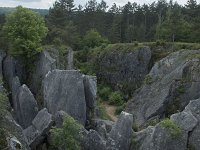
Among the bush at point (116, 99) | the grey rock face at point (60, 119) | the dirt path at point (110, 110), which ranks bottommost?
the dirt path at point (110, 110)

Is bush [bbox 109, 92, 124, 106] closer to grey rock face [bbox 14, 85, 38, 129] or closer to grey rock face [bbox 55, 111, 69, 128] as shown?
grey rock face [bbox 14, 85, 38, 129]

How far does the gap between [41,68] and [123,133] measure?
19.4 meters

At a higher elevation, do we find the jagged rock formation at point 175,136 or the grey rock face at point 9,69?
the grey rock face at point 9,69

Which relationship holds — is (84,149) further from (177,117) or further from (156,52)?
(156,52)

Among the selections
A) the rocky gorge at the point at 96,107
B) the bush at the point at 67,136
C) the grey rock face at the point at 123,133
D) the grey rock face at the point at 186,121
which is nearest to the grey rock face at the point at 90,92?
the rocky gorge at the point at 96,107

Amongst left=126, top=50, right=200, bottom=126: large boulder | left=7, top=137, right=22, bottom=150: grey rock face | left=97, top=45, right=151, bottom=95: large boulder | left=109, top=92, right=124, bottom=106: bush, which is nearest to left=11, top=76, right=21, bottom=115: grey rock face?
left=126, top=50, right=200, bottom=126: large boulder

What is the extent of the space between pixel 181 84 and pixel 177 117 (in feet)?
45.6

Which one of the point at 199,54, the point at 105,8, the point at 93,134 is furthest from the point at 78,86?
the point at 105,8

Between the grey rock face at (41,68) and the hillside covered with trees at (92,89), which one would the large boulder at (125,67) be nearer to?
the hillside covered with trees at (92,89)

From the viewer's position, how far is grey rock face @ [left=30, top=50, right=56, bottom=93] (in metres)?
47.8

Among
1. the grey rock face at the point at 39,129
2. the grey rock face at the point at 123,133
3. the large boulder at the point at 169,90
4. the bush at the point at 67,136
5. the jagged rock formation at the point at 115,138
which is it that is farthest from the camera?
the large boulder at the point at 169,90

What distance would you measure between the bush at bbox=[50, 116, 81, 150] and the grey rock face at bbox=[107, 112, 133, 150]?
3.68 m

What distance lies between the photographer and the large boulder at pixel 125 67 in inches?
2431

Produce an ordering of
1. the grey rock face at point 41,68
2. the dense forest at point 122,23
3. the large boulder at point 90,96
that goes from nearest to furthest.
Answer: the large boulder at point 90,96 → the grey rock face at point 41,68 → the dense forest at point 122,23
